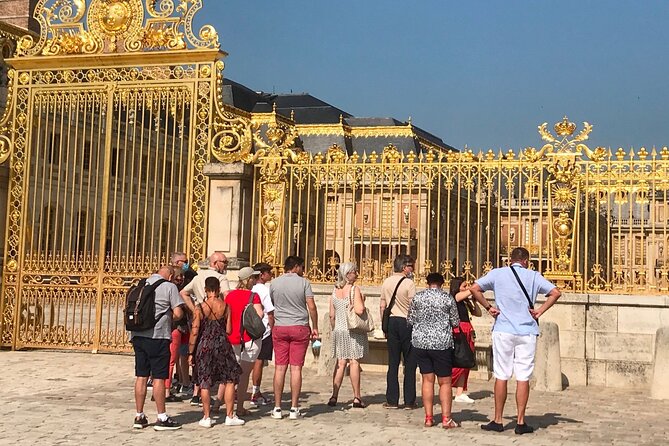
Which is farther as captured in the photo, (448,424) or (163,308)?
(448,424)

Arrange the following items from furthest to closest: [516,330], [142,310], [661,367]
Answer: [661,367] → [516,330] → [142,310]

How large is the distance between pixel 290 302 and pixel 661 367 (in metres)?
4.78

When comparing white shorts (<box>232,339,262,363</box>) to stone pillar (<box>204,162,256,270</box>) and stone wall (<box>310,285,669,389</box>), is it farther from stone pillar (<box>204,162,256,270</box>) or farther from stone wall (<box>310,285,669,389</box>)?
stone pillar (<box>204,162,256,270</box>)

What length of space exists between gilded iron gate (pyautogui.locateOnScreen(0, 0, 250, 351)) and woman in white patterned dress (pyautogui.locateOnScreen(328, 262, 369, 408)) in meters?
4.65

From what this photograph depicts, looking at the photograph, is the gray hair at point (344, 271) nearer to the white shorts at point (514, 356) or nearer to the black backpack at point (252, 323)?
the black backpack at point (252, 323)

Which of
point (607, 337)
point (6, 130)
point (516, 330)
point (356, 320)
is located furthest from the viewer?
point (6, 130)

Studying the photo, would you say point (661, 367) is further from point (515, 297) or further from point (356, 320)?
point (356, 320)

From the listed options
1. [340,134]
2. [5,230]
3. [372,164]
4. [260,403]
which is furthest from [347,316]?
[340,134]

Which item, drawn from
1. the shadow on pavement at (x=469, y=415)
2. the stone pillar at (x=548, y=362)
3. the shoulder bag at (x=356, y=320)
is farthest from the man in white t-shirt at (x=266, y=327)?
the stone pillar at (x=548, y=362)

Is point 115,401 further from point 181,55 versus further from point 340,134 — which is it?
point 340,134

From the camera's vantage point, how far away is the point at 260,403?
34.0 ft

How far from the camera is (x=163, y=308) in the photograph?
8.72 meters

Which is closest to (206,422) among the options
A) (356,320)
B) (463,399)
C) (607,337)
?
(356,320)

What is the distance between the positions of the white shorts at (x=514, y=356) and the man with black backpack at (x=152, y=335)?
9.76ft
